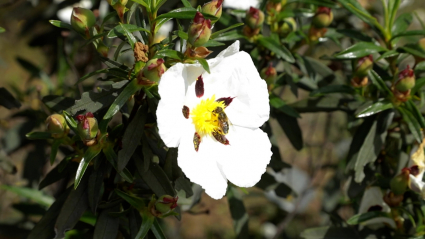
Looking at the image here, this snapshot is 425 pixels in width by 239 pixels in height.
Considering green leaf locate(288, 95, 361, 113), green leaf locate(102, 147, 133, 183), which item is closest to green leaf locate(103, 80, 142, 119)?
green leaf locate(102, 147, 133, 183)

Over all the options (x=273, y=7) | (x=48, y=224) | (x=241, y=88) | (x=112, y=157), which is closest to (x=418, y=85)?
(x=273, y=7)

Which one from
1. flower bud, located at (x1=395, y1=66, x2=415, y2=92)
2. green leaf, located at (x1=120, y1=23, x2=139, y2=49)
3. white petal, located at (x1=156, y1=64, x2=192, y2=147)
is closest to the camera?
white petal, located at (x1=156, y1=64, x2=192, y2=147)

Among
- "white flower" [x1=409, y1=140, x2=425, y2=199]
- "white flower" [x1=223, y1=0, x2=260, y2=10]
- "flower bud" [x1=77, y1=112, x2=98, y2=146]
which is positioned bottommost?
"white flower" [x1=409, y1=140, x2=425, y2=199]

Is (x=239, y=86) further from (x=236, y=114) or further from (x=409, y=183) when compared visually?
(x=409, y=183)

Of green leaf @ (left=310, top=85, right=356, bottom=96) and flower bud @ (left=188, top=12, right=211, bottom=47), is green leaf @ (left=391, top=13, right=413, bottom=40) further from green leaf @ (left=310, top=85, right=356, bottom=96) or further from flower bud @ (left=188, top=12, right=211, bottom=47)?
flower bud @ (left=188, top=12, right=211, bottom=47)

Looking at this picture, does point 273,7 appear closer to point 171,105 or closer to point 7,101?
point 171,105

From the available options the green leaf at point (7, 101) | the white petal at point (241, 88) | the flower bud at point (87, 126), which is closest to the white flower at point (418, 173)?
the white petal at point (241, 88)
